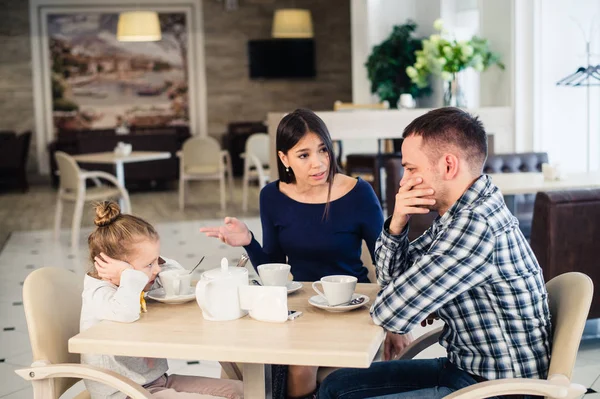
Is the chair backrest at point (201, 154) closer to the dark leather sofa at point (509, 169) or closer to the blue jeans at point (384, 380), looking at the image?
the dark leather sofa at point (509, 169)

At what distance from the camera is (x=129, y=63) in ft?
47.7

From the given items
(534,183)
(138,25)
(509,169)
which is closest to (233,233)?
(534,183)

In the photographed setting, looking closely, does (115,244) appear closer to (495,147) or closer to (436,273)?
(436,273)

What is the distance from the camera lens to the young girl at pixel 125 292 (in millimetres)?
2123

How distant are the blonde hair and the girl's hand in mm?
50

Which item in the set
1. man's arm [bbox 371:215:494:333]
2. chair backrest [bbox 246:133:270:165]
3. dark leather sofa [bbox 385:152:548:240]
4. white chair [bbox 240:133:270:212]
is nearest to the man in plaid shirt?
man's arm [bbox 371:215:494:333]

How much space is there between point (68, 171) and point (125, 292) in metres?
6.16

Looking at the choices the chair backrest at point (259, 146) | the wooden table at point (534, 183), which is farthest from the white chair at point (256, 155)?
the wooden table at point (534, 183)

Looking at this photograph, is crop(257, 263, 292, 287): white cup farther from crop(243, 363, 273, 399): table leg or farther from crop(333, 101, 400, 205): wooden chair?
crop(333, 101, 400, 205): wooden chair

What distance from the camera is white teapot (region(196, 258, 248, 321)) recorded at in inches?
80.9

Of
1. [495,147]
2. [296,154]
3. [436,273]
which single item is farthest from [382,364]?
[495,147]

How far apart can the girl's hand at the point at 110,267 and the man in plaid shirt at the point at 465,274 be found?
2.30 feet

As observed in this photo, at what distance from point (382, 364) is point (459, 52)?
504 centimetres

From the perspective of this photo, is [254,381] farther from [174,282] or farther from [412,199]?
[412,199]
